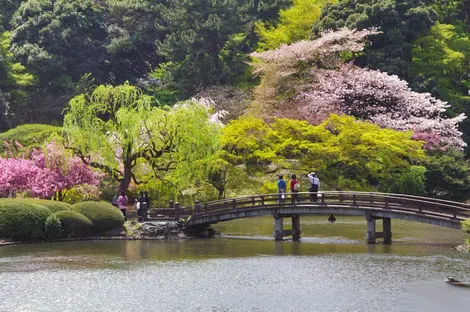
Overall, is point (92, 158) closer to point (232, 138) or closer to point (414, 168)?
point (232, 138)

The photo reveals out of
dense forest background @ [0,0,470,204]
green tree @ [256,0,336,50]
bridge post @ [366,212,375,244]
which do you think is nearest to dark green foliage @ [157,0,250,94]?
dense forest background @ [0,0,470,204]

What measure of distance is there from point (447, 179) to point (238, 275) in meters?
28.5

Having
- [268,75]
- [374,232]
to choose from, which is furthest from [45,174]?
[268,75]

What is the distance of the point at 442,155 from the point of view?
58688mm

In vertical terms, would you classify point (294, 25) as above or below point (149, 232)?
above

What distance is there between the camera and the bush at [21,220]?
130ft

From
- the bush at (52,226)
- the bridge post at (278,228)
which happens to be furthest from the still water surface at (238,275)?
the bush at (52,226)

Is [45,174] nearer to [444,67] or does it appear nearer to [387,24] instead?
[387,24]

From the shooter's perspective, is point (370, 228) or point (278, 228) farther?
point (278, 228)

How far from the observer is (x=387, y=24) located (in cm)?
A: 6681

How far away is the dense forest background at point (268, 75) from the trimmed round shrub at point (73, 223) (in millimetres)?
4280

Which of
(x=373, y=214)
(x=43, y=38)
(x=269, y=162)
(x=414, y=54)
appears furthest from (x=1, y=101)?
(x=373, y=214)

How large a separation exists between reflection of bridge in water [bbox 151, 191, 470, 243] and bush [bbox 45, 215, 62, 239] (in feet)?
19.2

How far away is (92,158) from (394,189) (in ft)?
64.4
